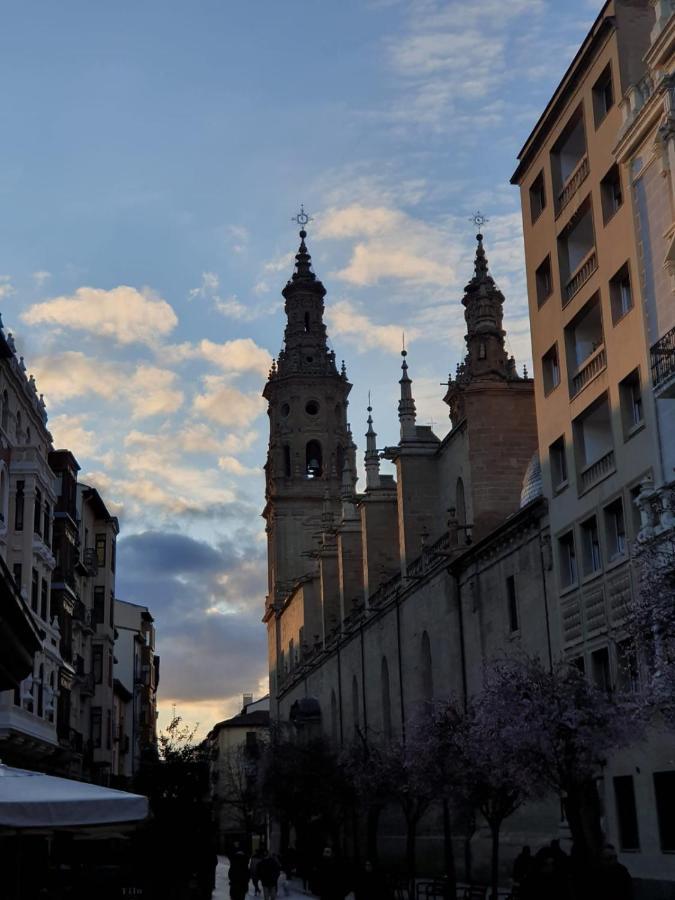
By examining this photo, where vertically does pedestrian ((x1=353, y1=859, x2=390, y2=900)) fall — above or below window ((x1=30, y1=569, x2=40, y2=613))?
→ below

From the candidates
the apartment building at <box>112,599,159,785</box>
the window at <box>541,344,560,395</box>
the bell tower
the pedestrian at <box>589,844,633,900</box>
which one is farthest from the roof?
the pedestrian at <box>589,844,633,900</box>

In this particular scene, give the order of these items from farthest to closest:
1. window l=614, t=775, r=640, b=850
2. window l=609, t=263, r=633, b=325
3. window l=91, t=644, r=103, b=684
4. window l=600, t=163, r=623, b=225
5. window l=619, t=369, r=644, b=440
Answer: window l=91, t=644, r=103, b=684, window l=600, t=163, r=623, b=225, window l=609, t=263, r=633, b=325, window l=619, t=369, r=644, b=440, window l=614, t=775, r=640, b=850

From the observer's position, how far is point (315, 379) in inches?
3730

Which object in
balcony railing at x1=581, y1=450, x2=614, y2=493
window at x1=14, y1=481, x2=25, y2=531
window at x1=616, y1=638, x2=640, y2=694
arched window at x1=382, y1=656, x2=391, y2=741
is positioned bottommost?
window at x1=616, y1=638, x2=640, y2=694

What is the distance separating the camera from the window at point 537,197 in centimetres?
3209

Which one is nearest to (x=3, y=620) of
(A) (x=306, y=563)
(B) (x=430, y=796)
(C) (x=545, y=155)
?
(B) (x=430, y=796)

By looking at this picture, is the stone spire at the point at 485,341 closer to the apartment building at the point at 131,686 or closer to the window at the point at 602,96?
the window at the point at 602,96

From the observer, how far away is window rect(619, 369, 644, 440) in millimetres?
25672

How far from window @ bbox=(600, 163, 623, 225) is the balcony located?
4536mm

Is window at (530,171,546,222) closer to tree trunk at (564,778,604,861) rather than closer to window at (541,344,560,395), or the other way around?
window at (541,344,560,395)

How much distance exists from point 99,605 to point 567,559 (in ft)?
130

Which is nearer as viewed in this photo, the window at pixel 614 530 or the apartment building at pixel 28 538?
the window at pixel 614 530

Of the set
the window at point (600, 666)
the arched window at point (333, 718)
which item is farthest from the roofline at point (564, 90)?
the arched window at point (333, 718)

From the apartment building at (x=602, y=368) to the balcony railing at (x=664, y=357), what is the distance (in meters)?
0.09
